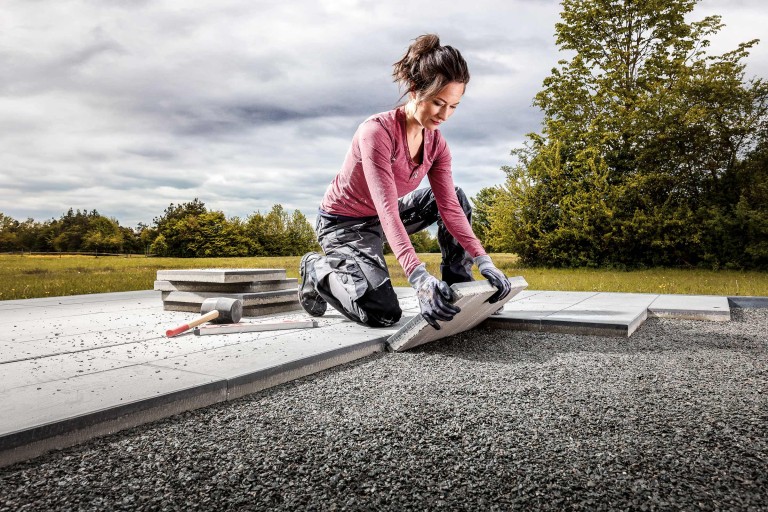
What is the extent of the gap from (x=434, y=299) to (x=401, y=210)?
1.52m

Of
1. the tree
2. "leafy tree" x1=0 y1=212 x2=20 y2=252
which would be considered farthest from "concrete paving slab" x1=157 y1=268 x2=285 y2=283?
"leafy tree" x1=0 y1=212 x2=20 y2=252

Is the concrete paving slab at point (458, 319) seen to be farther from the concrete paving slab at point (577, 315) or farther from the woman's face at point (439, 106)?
the woman's face at point (439, 106)

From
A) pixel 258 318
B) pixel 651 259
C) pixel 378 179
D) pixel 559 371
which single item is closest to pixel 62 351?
pixel 258 318

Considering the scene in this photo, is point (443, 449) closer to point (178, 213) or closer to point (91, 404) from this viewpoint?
point (91, 404)

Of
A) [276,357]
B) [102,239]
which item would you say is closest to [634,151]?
[276,357]

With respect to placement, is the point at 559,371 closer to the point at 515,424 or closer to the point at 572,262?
the point at 515,424

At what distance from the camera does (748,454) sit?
170cm

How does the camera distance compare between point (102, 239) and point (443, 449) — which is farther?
point (102, 239)

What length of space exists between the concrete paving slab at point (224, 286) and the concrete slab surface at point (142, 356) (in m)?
0.22

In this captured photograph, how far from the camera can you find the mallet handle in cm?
328

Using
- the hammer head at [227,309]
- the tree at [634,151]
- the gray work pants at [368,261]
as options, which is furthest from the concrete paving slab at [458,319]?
the tree at [634,151]

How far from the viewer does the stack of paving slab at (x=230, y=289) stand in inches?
172

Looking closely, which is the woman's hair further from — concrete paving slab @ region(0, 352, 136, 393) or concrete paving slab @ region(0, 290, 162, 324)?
concrete paving slab @ region(0, 290, 162, 324)

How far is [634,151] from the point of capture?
13.5 m
